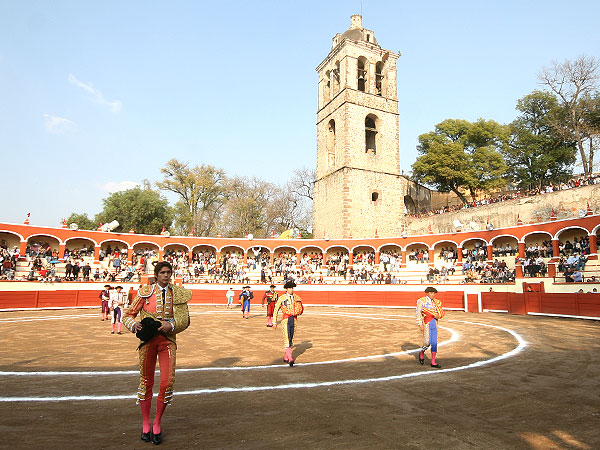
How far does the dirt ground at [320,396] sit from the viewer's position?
3.59m

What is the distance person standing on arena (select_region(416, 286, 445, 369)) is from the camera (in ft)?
22.9

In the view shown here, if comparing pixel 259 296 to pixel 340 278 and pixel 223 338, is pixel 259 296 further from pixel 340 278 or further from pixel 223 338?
pixel 223 338

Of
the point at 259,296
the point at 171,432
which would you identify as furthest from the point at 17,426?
the point at 259,296

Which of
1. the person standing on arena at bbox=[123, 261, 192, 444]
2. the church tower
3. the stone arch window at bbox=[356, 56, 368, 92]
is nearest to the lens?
the person standing on arena at bbox=[123, 261, 192, 444]

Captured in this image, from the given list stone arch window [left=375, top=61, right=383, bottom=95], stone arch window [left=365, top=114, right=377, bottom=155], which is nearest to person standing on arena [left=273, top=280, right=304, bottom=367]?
stone arch window [left=365, top=114, right=377, bottom=155]

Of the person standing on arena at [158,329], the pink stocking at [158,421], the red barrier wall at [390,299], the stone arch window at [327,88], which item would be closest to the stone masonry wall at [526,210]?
the red barrier wall at [390,299]

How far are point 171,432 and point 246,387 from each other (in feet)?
5.95

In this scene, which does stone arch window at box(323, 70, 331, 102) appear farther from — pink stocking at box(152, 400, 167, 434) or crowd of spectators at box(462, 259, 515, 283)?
pink stocking at box(152, 400, 167, 434)

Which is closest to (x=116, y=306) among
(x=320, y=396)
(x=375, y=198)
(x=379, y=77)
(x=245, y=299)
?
(x=245, y=299)

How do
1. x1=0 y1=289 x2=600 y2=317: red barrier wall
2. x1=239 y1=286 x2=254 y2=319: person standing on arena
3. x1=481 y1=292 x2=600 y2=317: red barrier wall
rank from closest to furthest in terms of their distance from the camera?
x1=481 y1=292 x2=600 y2=317: red barrier wall < x1=0 y1=289 x2=600 y2=317: red barrier wall < x1=239 y1=286 x2=254 y2=319: person standing on arena

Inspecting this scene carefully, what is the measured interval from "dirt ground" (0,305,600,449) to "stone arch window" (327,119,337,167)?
30.6m

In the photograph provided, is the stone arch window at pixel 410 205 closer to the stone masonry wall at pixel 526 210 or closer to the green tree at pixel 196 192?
the stone masonry wall at pixel 526 210

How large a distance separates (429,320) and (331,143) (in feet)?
111

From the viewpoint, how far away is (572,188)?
24297 mm
